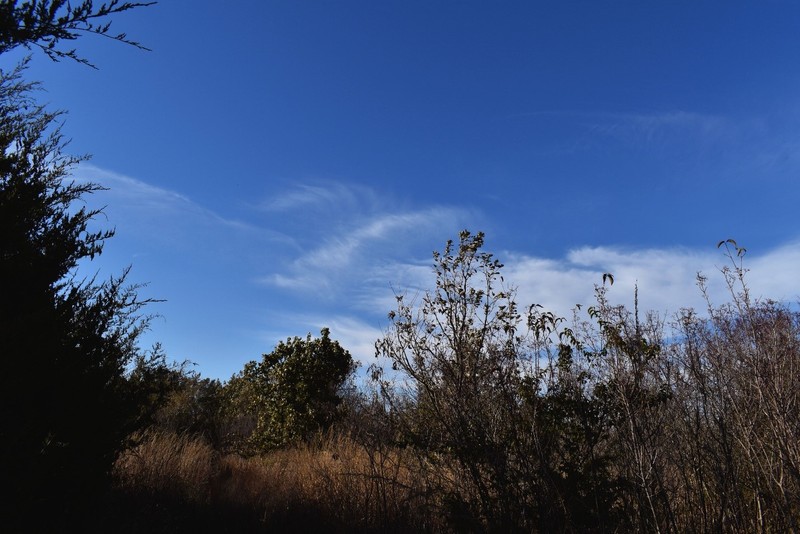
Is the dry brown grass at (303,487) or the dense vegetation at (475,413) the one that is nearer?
the dense vegetation at (475,413)

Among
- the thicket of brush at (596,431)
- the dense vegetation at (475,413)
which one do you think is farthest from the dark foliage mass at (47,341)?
the thicket of brush at (596,431)

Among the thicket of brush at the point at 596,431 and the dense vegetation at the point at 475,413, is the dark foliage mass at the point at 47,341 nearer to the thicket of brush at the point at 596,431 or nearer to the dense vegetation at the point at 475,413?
the dense vegetation at the point at 475,413

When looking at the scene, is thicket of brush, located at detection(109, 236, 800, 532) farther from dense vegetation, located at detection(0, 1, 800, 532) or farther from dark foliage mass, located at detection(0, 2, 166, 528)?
dark foliage mass, located at detection(0, 2, 166, 528)

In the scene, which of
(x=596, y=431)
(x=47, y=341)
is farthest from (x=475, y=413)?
(x=47, y=341)

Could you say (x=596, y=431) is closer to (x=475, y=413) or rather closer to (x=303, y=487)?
(x=475, y=413)

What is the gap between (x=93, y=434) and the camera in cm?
405

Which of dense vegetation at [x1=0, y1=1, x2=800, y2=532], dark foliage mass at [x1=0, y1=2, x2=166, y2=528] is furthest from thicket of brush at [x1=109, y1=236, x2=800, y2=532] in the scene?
dark foliage mass at [x1=0, y1=2, x2=166, y2=528]

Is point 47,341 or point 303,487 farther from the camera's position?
point 303,487

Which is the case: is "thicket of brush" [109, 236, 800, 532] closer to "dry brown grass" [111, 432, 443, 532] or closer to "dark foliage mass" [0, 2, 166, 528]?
"dry brown grass" [111, 432, 443, 532]

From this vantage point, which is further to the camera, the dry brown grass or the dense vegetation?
the dry brown grass

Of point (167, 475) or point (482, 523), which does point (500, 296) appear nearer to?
point (482, 523)

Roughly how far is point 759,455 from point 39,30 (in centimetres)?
648

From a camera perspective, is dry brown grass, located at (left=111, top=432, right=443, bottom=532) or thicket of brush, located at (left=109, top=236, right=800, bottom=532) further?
dry brown grass, located at (left=111, top=432, right=443, bottom=532)

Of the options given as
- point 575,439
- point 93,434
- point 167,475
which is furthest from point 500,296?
point 167,475
